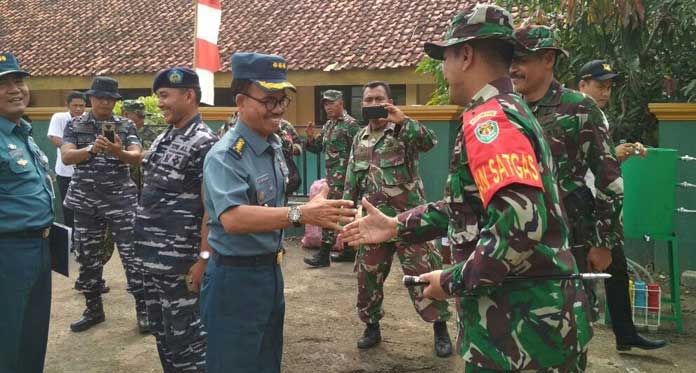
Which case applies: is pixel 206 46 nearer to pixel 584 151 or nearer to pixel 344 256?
pixel 344 256

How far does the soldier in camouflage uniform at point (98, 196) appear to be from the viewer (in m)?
5.28

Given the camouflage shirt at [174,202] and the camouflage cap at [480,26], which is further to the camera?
the camouflage shirt at [174,202]

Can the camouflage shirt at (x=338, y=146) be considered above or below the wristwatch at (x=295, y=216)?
above

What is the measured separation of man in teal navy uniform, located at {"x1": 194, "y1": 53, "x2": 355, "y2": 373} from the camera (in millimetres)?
2693

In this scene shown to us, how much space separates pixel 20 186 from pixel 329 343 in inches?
98.8

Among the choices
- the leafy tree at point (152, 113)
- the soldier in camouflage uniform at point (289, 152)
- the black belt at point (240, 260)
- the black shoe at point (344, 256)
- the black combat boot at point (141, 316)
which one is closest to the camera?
the black belt at point (240, 260)

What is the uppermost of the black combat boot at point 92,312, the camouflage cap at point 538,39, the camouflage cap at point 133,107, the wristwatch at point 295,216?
the camouflage cap at point 133,107

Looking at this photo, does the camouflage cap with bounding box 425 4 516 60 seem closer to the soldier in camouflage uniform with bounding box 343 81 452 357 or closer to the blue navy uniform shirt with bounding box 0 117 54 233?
the blue navy uniform shirt with bounding box 0 117 54 233

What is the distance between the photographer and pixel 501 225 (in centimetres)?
187

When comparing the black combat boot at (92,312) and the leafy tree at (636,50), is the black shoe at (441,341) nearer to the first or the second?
the black combat boot at (92,312)

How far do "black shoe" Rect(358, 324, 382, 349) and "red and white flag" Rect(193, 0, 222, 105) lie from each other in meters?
4.28

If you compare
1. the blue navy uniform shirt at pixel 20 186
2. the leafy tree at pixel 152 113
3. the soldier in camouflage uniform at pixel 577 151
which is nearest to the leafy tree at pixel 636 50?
the soldier in camouflage uniform at pixel 577 151

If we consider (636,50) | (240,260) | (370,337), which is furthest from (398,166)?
(636,50)

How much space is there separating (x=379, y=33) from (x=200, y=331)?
1254cm
